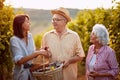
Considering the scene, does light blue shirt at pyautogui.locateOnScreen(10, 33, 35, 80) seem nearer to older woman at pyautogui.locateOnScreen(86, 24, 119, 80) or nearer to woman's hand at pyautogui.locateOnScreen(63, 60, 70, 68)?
woman's hand at pyautogui.locateOnScreen(63, 60, 70, 68)

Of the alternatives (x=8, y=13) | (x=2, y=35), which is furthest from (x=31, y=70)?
(x=8, y=13)

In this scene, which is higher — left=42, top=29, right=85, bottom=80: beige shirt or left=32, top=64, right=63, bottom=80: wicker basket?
left=42, top=29, right=85, bottom=80: beige shirt

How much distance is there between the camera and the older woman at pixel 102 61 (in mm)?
5809

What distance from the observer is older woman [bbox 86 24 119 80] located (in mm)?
5809

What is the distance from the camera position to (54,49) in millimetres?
6258

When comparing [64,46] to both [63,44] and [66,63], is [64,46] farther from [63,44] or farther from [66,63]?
[66,63]

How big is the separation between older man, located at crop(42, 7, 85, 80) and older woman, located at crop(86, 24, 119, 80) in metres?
0.43

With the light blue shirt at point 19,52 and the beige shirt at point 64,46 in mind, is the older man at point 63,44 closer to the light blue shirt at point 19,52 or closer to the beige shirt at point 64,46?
the beige shirt at point 64,46

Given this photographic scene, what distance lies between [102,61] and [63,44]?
81 cm

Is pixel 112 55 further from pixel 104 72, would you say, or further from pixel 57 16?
pixel 57 16

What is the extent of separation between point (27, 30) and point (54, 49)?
62 centimetres

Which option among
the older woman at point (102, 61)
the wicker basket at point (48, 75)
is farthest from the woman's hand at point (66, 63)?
the wicker basket at point (48, 75)

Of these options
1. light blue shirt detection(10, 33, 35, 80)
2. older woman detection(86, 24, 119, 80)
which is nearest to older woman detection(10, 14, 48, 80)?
light blue shirt detection(10, 33, 35, 80)

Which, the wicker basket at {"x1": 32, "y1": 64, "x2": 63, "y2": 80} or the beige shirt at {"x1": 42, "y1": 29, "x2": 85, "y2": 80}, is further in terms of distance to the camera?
the beige shirt at {"x1": 42, "y1": 29, "x2": 85, "y2": 80}
